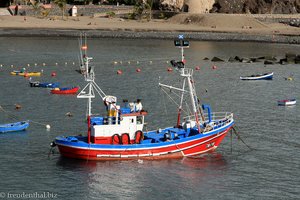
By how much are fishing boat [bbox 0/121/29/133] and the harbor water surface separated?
2.64 feet

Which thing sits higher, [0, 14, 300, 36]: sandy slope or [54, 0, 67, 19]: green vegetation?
[54, 0, 67, 19]: green vegetation

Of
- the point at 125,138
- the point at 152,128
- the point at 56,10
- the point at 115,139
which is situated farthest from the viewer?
the point at 56,10

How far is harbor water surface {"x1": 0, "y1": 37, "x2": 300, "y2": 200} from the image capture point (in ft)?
172

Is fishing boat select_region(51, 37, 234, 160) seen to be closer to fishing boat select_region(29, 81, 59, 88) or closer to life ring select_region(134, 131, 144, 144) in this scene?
life ring select_region(134, 131, 144, 144)

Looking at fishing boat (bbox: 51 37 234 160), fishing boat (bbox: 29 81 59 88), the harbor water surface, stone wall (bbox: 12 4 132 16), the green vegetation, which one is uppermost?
the green vegetation

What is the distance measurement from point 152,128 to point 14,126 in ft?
41.6

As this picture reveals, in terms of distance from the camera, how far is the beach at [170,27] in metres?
170

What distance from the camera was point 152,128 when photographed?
68.9 metres

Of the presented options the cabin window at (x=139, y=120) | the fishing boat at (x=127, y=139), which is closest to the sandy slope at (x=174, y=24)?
the fishing boat at (x=127, y=139)

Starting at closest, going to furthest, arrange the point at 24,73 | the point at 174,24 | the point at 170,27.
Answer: the point at 24,73 < the point at 170,27 < the point at 174,24

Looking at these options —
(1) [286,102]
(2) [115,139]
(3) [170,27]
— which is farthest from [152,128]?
(3) [170,27]

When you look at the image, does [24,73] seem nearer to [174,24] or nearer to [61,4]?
[174,24]

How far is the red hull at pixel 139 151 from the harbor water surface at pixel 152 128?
0.52 m

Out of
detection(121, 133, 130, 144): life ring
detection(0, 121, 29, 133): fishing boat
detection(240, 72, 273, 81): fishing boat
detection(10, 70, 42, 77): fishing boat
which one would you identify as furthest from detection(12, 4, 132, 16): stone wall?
detection(121, 133, 130, 144): life ring
